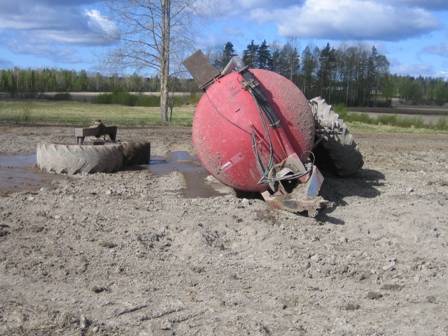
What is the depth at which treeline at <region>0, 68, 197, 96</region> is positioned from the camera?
73.6 meters

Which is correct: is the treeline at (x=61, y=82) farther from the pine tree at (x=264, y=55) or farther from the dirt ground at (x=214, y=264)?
the dirt ground at (x=214, y=264)

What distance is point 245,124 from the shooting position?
902cm

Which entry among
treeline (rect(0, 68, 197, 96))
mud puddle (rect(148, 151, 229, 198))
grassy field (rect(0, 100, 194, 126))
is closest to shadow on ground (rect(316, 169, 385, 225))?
mud puddle (rect(148, 151, 229, 198))

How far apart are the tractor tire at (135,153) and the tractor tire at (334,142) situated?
3.67m

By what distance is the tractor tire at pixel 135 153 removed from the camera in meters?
12.9

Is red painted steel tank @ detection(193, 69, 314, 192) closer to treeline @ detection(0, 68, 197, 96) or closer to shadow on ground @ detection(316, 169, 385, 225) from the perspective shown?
shadow on ground @ detection(316, 169, 385, 225)

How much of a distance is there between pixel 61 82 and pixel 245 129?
78344 mm

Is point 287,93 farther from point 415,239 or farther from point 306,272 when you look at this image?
point 306,272

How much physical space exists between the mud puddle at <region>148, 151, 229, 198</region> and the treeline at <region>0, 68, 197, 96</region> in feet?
174

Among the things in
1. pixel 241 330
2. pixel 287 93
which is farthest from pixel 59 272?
pixel 287 93

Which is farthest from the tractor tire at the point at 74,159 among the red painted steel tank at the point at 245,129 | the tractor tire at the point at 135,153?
the red painted steel tank at the point at 245,129

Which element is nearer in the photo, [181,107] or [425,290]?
[425,290]

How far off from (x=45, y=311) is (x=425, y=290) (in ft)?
10.9

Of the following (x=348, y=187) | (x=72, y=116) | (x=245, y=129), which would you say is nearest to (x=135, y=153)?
(x=348, y=187)
